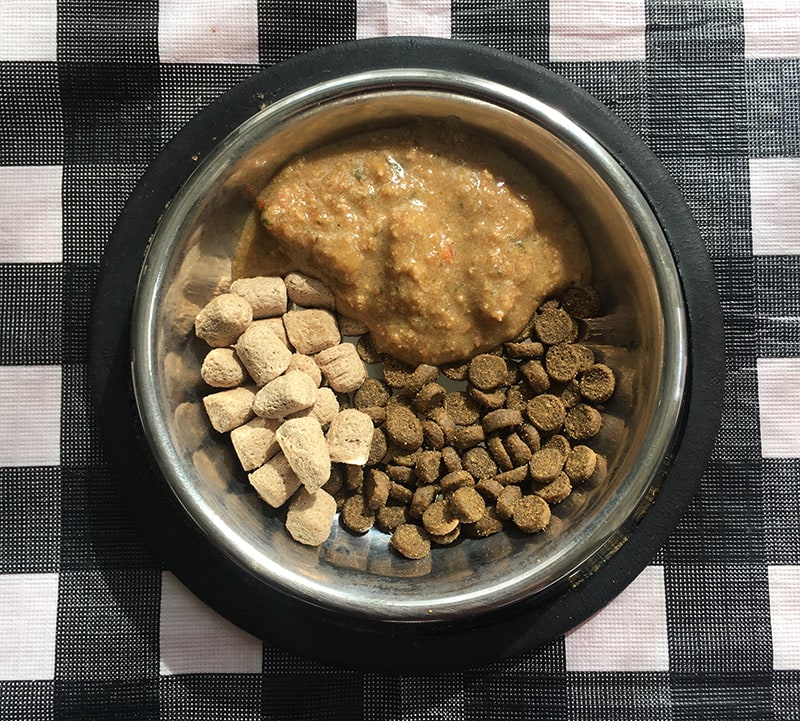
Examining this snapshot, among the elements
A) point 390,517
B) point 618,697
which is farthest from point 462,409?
point 618,697

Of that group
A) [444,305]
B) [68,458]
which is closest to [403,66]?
[444,305]

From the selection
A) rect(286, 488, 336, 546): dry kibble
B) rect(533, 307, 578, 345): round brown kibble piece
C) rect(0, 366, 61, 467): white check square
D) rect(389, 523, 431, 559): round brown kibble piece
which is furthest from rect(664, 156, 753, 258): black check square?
rect(0, 366, 61, 467): white check square

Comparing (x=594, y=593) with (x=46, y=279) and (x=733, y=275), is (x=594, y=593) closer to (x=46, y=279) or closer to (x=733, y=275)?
(x=733, y=275)

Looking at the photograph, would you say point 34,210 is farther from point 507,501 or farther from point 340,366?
point 507,501

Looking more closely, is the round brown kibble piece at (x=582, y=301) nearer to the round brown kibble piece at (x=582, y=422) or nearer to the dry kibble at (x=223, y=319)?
the round brown kibble piece at (x=582, y=422)

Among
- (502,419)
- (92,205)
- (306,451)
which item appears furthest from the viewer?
(92,205)

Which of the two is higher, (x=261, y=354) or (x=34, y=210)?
(x=34, y=210)
